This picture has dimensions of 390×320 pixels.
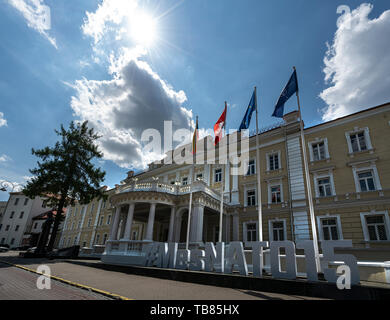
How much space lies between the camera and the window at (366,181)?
14695 mm

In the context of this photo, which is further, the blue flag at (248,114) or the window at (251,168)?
the window at (251,168)

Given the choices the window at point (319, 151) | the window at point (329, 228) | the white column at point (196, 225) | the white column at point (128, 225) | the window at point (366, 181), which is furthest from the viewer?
the window at point (319, 151)

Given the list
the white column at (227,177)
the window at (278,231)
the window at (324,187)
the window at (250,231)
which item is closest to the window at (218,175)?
the white column at (227,177)

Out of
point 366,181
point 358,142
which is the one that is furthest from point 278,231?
point 358,142

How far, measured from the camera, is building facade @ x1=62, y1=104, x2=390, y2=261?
14.3 m

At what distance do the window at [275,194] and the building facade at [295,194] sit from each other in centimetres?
9

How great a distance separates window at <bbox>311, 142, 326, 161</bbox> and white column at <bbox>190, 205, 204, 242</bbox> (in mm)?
10828

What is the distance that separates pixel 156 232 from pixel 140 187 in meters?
10.6

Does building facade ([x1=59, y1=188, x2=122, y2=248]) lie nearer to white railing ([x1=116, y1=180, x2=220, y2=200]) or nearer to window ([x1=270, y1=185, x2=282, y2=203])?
white railing ([x1=116, y1=180, x2=220, y2=200])

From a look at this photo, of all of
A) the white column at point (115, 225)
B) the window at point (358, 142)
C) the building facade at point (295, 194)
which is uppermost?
the window at point (358, 142)

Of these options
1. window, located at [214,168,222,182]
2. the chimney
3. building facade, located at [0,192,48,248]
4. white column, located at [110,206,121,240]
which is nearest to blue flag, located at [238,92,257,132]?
the chimney

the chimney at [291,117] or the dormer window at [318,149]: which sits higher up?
the chimney at [291,117]

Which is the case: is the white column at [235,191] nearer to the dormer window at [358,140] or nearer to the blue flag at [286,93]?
the dormer window at [358,140]
